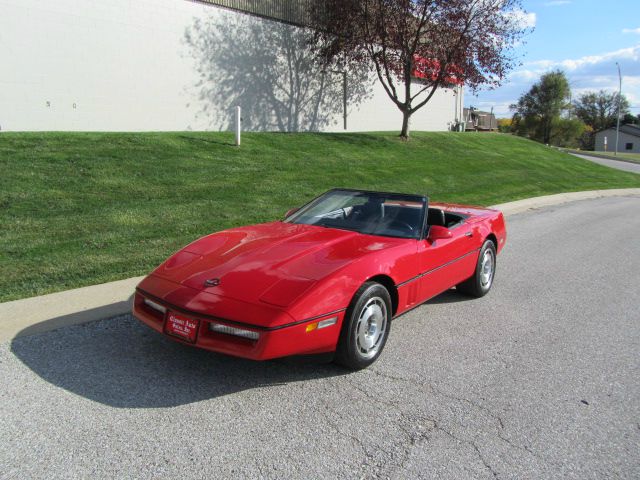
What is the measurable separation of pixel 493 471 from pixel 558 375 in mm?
1433

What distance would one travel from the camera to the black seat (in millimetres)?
5276

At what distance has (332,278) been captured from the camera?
3518 millimetres

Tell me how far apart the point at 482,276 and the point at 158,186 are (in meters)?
6.19

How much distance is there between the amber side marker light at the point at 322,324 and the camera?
3.31 meters

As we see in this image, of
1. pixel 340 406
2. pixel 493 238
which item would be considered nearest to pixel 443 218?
pixel 493 238

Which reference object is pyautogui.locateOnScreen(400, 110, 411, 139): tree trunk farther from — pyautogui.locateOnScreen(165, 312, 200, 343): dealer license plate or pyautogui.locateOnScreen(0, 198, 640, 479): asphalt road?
pyautogui.locateOnScreen(165, 312, 200, 343): dealer license plate

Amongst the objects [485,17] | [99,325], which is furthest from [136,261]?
[485,17]

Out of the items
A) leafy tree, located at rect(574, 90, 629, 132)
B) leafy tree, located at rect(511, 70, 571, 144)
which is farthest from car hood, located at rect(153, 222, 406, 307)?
leafy tree, located at rect(574, 90, 629, 132)

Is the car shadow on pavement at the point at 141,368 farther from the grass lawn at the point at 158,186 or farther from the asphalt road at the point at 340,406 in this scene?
the grass lawn at the point at 158,186

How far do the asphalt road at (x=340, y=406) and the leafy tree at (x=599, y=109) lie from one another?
118m

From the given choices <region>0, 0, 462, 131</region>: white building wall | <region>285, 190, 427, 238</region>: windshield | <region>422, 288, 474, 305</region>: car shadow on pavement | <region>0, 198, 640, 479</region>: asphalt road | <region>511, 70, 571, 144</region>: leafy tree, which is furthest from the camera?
<region>511, 70, 571, 144</region>: leafy tree

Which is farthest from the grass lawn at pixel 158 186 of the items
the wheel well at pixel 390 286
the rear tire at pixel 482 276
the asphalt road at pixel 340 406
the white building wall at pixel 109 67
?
the rear tire at pixel 482 276

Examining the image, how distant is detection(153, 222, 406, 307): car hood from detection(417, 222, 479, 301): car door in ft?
1.15

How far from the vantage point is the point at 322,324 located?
3.38 m
